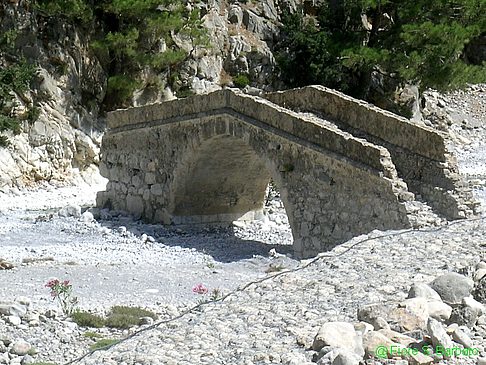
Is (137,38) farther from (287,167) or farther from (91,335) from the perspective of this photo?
(91,335)

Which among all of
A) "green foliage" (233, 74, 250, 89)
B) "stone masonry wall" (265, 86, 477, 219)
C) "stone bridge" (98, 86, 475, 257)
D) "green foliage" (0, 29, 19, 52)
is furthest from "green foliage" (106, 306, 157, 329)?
"green foliage" (233, 74, 250, 89)

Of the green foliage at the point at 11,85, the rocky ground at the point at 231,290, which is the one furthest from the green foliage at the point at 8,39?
the rocky ground at the point at 231,290

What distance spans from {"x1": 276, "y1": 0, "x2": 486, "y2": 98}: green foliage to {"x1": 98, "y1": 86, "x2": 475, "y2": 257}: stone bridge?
30.0 feet

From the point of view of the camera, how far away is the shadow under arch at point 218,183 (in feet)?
51.1

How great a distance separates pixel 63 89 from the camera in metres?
23.7

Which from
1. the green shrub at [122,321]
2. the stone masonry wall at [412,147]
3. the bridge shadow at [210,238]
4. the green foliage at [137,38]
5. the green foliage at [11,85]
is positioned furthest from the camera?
the green foliage at [137,38]

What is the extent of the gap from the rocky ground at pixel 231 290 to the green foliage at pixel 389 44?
8.36 meters

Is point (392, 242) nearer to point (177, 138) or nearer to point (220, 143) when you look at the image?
point (220, 143)

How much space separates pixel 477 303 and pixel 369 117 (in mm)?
8154

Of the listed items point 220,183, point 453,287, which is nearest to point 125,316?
point 453,287

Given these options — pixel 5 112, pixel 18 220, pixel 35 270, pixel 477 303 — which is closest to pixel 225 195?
pixel 18 220

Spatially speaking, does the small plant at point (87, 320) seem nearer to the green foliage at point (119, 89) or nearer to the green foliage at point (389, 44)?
the green foliage at point (119, 89)

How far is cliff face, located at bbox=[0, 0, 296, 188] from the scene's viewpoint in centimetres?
2178

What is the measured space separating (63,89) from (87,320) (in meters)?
16.3
